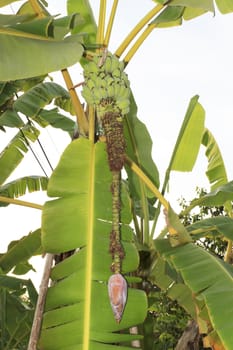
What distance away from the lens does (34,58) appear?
4.34 feet

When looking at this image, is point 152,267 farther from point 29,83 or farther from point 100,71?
point 29,83

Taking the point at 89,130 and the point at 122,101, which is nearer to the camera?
the point at 122,101

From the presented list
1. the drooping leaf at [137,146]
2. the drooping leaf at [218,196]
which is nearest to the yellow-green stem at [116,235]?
the drooping leaf at [218,196]

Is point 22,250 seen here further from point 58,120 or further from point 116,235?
point 116,235

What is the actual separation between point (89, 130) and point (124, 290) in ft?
2.41

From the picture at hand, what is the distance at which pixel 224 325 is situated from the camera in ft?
4.86

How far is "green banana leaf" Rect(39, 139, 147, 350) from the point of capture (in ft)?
5.18

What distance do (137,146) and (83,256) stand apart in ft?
3.34

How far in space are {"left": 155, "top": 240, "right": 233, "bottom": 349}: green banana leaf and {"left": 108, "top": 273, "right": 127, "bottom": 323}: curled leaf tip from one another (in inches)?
14.2

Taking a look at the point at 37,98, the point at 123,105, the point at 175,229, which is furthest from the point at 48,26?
the point at 37,98

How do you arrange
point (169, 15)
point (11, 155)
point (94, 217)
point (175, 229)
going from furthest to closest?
point (11, 155) → point (169, 15) → point (175, 229) → point (94, 217)

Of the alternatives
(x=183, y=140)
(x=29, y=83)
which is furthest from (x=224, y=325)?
(x=29, y=83)

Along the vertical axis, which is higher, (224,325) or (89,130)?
(89,130)

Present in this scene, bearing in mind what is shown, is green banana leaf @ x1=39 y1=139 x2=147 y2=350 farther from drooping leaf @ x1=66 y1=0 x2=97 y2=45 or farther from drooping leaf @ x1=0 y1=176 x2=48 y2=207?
drooping leaf @ x1=0 y1=176 x2=48 y2=207
